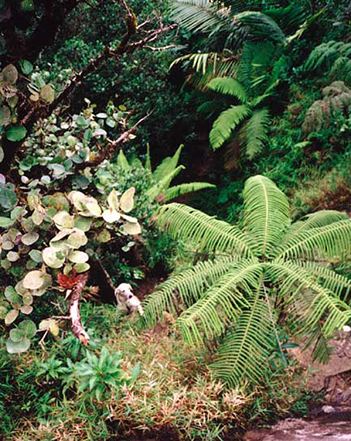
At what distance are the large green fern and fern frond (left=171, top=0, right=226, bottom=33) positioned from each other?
147 inches

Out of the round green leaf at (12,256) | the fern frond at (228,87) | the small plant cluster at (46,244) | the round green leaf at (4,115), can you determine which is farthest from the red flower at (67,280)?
the fern frond at (228,87)

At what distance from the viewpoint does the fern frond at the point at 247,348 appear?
2756mm

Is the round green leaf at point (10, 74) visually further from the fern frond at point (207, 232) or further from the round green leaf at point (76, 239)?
the fern frond at point (207, 232)

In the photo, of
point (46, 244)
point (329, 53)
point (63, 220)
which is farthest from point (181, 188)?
point (63, 220)

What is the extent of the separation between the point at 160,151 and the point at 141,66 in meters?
1.10

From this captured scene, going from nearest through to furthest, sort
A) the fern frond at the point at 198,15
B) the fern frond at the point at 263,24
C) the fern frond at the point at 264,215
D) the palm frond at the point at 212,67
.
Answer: the fern frond at the point at 264,215 → the fern frond at the point at 263,24 → the palm frond at the point at 212,67 → the fern frond at the point at 198,15

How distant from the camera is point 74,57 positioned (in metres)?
5.61

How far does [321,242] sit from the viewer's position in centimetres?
302

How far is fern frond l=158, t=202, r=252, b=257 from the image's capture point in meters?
3.18

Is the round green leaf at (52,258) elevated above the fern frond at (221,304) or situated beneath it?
elevated above

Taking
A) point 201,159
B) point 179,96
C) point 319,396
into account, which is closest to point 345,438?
point 319,396

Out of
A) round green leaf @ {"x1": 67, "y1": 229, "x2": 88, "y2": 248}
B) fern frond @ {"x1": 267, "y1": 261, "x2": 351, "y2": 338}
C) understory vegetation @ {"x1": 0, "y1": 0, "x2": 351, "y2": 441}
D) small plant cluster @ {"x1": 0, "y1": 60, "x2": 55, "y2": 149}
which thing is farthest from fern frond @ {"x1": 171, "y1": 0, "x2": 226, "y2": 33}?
round green leaf @ {"x1": 67, "y1": 229, "x2": 88, "y2": 248}

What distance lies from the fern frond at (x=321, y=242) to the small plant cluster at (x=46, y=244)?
3.61ft

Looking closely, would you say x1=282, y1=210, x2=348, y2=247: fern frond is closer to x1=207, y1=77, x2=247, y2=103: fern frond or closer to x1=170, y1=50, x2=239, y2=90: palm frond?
x1=207, y1=77, x2=247, y2=103: fern frond
